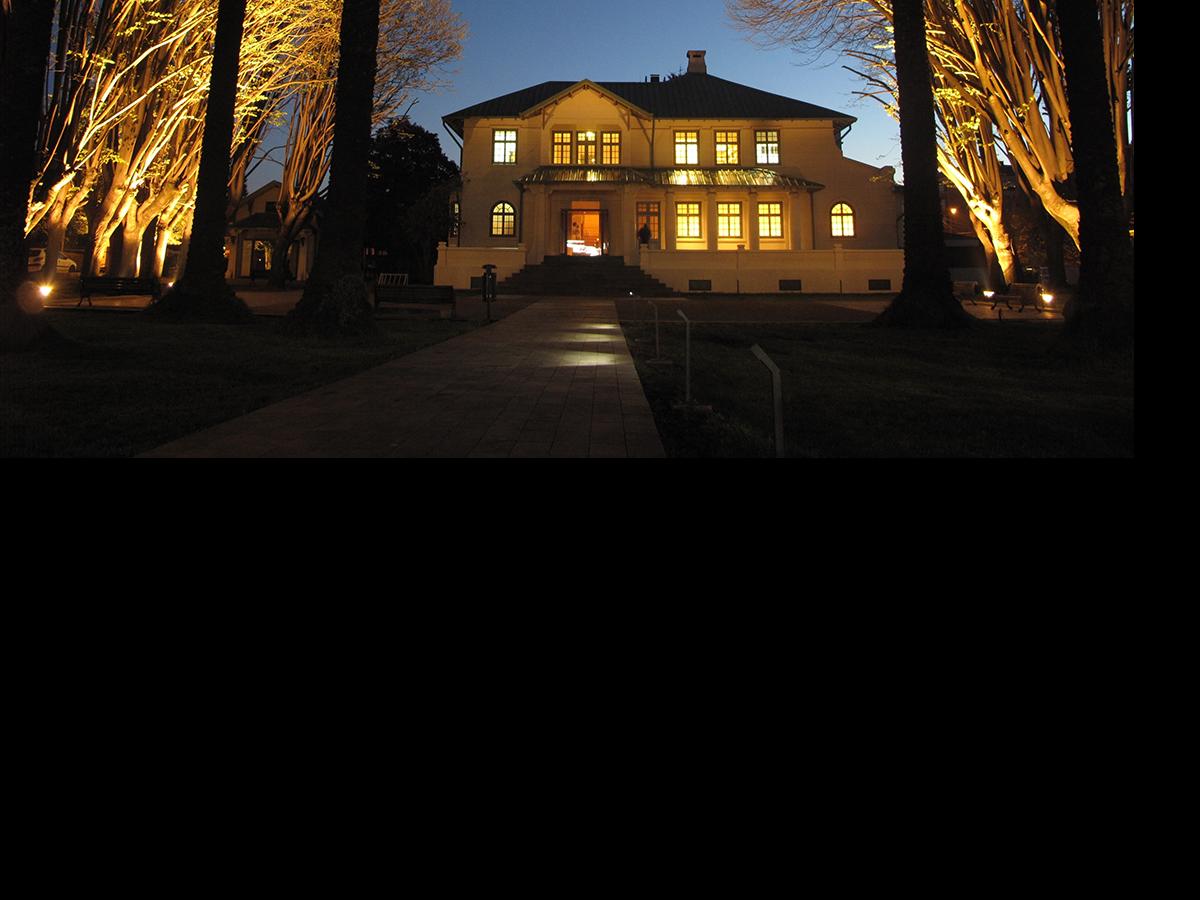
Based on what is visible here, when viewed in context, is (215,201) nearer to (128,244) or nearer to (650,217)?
(128,244)

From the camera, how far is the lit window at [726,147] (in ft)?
125

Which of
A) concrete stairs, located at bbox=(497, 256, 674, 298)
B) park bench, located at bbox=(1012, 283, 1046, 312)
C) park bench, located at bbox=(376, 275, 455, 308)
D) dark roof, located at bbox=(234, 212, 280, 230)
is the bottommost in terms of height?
park bench, located at bbox=(376, 275, 455, 308)

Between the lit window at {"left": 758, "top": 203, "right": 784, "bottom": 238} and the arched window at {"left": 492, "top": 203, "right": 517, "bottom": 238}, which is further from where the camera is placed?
the arched window at {"left": 492, "top": 203, "right": 517, "bottom": 238}

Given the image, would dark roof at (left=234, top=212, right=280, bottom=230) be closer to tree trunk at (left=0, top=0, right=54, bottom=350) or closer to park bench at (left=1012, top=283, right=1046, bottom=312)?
tree trunk at (left=0, top=0, right=54, bottom=350)

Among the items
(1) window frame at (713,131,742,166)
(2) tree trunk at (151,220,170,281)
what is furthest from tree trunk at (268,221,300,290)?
(1) window frame at (713,131,742,166)

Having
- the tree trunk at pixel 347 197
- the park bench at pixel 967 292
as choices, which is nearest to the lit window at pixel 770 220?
the park bench at pixel 967 292

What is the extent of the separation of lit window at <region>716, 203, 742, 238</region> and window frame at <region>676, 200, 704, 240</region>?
85 centimetres

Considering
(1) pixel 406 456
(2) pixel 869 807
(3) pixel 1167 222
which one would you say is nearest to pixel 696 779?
(2) pixel 869 807

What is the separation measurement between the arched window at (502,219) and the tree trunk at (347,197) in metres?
24.1

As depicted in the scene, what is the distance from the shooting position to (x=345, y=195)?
43.3 ft

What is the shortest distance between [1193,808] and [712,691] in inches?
44.0

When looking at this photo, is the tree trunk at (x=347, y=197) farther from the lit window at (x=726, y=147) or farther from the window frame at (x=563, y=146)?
the lit window at (x=726, y=147)

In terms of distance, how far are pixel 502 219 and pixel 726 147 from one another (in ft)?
40.2

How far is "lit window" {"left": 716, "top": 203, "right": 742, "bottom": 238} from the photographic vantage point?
36.6 meters
